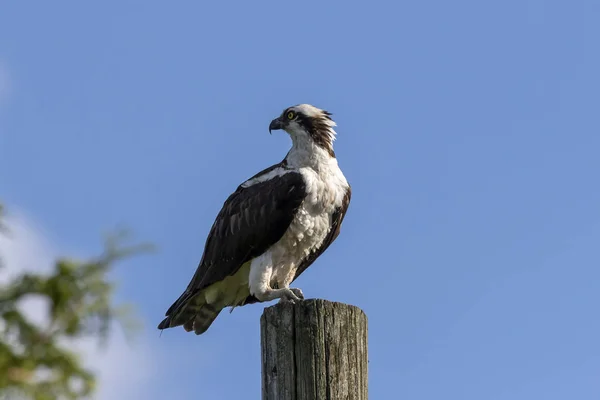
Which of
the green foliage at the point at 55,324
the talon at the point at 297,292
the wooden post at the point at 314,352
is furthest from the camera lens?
the talon at the point at 297,292

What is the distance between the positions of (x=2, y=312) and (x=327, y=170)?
7032 mm

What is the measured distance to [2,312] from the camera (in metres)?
1.38

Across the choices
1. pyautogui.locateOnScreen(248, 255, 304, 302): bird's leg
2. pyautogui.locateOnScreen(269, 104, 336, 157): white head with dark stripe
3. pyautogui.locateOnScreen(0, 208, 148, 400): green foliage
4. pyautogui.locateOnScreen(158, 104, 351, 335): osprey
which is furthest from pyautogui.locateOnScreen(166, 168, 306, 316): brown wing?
pyautogui.locateOnScreen(0, 208, 148, 400): green foliage

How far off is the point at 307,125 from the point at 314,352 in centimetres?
406

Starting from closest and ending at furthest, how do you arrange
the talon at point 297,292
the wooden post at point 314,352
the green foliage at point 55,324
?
1. the green foliage at point 55,324
2. the wooden post at point 314,352
3. the talon at point 297,292

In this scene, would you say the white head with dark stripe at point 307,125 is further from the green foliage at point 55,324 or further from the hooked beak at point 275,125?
the green foliage at point 55,324

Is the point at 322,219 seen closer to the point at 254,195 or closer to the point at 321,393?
the point at 254,195

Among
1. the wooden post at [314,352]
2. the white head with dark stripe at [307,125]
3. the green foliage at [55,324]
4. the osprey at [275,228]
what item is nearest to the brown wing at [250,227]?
the osprey at [275,228]

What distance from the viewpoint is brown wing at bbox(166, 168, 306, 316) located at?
8.04 m

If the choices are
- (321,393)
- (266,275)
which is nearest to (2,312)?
(321,393)

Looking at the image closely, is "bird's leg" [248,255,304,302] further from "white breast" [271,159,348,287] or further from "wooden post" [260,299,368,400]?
"wooden post" [260,299,368,400]

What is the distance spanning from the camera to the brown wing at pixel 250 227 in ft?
26.4

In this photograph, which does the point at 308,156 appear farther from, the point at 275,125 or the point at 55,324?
the point at 55,324

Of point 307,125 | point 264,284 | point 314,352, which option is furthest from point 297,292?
point 314,352
